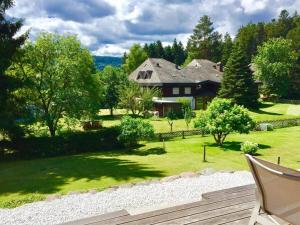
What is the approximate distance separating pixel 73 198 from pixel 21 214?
6.25ft

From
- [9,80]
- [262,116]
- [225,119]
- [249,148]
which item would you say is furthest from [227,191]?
[262,116]

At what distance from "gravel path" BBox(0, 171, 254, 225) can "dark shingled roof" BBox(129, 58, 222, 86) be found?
126 ft

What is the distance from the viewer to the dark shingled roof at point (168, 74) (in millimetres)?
52031

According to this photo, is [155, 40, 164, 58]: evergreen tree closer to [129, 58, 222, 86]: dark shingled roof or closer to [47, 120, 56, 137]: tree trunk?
[129, 58, 222, 86]: dark shingled roof

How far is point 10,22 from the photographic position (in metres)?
24.6

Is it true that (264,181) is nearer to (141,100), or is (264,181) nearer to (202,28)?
(141,100)

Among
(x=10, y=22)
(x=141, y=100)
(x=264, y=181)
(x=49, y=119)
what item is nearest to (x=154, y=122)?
(x=141, y=100)

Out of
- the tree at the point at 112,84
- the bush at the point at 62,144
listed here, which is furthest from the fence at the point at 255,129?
the tree at the point at 112,84

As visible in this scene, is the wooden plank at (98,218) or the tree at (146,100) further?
the tree at (146,100)

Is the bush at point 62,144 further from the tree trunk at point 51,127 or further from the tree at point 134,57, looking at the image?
the tree at point 134,57

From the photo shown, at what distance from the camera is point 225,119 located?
75.6ft

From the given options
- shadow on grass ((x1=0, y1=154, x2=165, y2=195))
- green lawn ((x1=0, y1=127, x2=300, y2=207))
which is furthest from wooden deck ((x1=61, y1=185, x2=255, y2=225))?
shadow on grass ((x1=0, y1=154, x2=165, y2=195))

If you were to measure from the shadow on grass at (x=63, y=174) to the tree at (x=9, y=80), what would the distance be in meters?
3.80

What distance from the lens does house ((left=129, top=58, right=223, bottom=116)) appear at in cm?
5150
